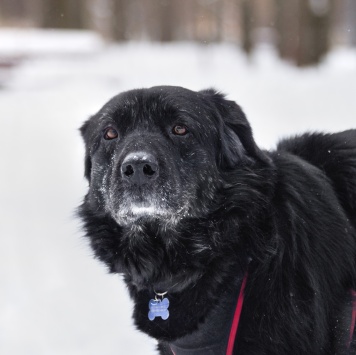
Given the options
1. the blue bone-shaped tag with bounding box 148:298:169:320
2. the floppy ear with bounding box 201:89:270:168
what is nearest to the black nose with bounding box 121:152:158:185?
the floppy ear with bounding box 201:89:270:168

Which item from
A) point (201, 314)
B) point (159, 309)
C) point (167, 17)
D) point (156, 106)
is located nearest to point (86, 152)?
point (156, 106)

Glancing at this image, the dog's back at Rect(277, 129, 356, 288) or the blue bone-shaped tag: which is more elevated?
the dog's back at Rect(277, 129, 356, 288)

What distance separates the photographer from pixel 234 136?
3.77 meters

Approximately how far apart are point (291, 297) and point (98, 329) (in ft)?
7.52

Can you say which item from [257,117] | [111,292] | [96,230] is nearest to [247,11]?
[257,117]

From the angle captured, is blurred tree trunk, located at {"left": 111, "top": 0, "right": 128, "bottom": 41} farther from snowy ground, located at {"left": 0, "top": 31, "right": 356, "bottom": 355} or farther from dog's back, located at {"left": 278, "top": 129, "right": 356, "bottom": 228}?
dog's back, located at {"left": 278, "top": 129, "right": 356, "bottom": 228}

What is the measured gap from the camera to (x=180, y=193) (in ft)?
11.7

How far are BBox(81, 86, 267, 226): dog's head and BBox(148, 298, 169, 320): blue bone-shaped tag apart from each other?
0.45 m

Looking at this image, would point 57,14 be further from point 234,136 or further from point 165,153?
point 165,153

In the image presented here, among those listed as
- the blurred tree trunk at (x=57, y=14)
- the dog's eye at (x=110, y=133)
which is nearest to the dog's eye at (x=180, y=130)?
the dog's eye at (x=110, y=133)

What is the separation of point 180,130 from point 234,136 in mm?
320

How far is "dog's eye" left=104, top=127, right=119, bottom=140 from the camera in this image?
381cm

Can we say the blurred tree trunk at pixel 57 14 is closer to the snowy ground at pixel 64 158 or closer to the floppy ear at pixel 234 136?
the snowy ground at pixel 64 158

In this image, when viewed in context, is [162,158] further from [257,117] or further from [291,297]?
[257,117]
